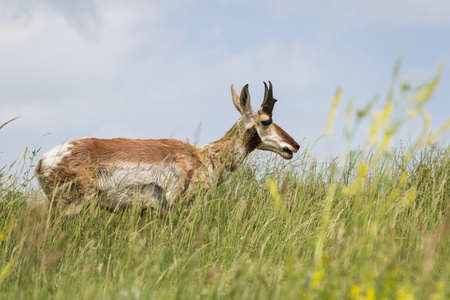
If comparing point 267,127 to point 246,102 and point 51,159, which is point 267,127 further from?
point 51,159

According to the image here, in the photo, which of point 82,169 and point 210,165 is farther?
point 210,165

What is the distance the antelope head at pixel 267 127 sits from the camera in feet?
23.1

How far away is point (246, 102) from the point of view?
693 cm

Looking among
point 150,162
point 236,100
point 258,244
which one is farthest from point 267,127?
point 258,244

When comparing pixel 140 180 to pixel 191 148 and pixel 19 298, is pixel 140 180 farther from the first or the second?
pixel 19 298

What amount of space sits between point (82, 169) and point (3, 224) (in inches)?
46.0

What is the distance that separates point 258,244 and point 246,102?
2856 millimetres

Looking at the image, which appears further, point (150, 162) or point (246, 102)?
point (246, 102)

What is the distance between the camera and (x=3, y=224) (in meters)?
5.16

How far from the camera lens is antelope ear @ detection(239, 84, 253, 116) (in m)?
6.84

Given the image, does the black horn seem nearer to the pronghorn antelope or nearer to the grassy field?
the pronghorn antelope

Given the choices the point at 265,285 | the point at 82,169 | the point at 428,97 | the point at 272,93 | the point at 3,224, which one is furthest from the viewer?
the point at 272,93

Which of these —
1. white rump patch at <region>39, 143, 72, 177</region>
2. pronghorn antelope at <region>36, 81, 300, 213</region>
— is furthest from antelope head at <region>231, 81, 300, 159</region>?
white rump patch at <region>39, 143, 72, 177</region>

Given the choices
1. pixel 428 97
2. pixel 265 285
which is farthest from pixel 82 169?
pixel 428 97
